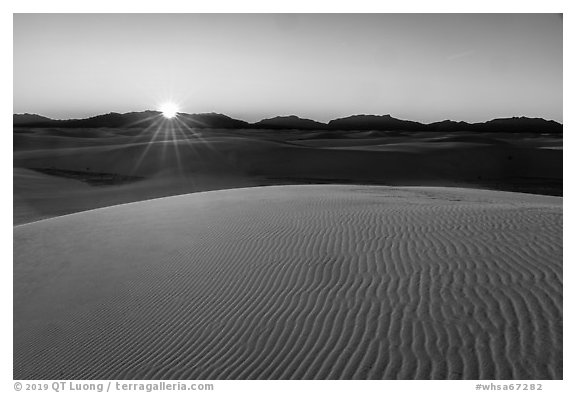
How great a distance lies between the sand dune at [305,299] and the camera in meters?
4.88

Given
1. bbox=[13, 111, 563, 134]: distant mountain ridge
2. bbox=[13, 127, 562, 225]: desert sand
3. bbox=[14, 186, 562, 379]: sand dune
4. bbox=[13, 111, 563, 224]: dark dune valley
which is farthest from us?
bbox=[13, 111, 563, 134]: distant mountain ridge

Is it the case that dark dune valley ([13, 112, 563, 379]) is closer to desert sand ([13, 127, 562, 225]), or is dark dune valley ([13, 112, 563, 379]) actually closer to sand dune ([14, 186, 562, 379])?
sand dune ([14, 186, 562, 379])

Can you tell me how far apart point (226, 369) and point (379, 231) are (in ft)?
15.1

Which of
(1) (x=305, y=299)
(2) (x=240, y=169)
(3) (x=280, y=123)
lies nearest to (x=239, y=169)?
(2) (x=240, y=169)

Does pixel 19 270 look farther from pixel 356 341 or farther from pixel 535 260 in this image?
pixel 535 260

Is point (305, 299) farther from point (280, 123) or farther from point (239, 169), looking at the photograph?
point (280, 123)

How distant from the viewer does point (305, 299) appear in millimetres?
6129

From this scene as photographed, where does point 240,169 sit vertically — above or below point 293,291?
above

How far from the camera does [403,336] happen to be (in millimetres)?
5094

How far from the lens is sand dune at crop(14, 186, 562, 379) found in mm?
4883

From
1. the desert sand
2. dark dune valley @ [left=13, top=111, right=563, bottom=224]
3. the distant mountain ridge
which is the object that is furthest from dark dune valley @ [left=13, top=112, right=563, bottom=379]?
the distant mountain ridge

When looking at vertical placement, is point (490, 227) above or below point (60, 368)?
above
